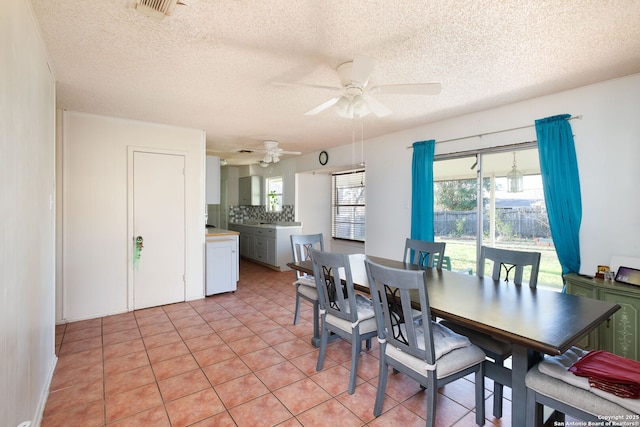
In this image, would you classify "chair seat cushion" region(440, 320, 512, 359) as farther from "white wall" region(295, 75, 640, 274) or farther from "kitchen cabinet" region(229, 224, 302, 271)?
"kitchen cabinet" region(229, 224, 302, 271)

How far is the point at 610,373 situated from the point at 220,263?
420 cm

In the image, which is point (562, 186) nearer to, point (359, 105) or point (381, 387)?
point (359, 105)

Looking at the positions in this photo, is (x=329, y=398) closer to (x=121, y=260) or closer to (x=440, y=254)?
(x=440, y=254)

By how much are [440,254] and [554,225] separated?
1.12 m

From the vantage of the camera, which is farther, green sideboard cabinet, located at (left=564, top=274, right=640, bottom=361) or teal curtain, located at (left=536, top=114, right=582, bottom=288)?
teal curtain, located at (left=536, top=114, right=582, bottom=288)

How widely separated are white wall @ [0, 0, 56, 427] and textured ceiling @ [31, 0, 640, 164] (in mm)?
389

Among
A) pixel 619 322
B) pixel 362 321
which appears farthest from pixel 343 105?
pixel 619 322

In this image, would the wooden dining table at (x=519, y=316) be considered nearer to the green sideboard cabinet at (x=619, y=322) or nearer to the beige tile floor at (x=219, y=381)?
the beige tile floor at (x=219, y=381)

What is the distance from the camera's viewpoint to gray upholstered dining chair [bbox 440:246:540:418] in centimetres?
189

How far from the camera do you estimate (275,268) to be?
615 cm

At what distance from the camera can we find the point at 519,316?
159 cm

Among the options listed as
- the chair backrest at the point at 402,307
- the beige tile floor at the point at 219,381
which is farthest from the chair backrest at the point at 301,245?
the chair backrest at the point at 402,307

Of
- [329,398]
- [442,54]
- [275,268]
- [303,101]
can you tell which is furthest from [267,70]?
[275,268]

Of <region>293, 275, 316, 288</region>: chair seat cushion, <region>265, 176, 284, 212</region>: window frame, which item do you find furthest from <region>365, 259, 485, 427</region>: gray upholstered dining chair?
<region>265, 176, 284, 212</region>: window frame
